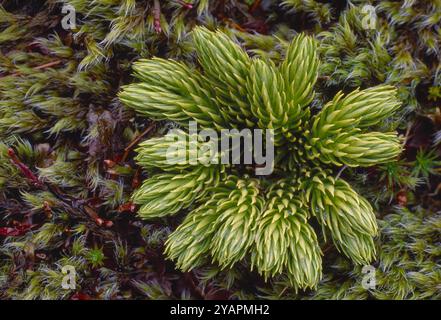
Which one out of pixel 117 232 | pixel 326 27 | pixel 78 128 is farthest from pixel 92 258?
pixel 326 27

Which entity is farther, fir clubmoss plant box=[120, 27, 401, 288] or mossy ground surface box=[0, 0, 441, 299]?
mossy ground surface box=[0, 0, 441, 299]

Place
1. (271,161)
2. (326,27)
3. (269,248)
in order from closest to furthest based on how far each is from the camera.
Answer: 1. (269,248)
2. (271,161)
3. (326,27)

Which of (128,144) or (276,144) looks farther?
(128,144)

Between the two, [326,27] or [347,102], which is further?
[326,27]

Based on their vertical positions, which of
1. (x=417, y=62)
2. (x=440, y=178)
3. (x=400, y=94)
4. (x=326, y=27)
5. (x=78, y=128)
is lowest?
(x=440, y=178)

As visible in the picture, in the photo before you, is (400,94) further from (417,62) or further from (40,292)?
(40,292)

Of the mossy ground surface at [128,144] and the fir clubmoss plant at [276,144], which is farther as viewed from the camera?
the mossy ground surface at [128,144]

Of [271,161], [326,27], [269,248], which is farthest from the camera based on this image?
[326,27]

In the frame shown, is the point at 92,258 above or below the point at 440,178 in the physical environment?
below
